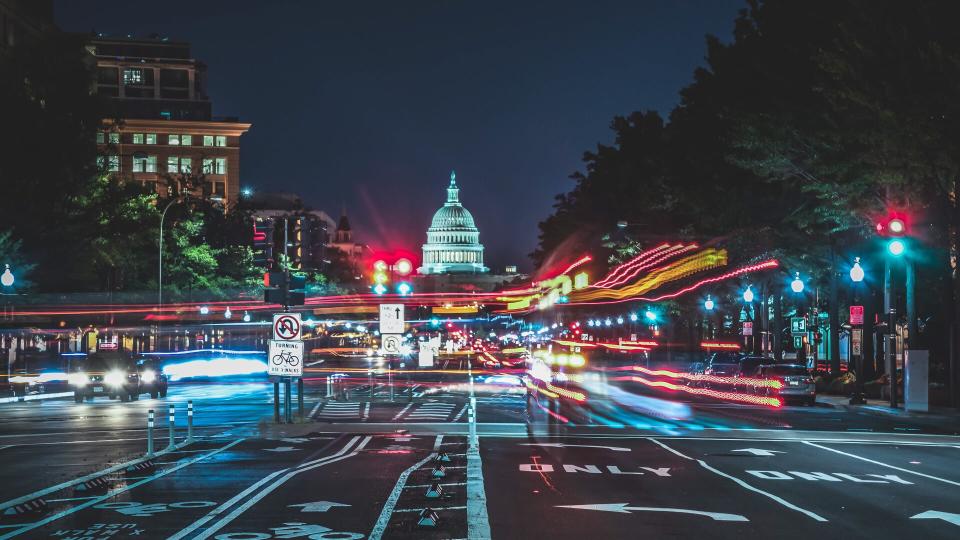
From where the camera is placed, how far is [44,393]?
48000mm

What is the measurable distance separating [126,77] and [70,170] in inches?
4176


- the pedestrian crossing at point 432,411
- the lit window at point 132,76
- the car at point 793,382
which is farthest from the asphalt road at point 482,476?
the lit window at point 132,76

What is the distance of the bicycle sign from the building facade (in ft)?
411

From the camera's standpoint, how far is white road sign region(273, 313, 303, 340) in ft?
93.2

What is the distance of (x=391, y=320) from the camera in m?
39.2

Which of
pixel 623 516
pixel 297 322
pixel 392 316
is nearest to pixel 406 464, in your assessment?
pixel 623 516

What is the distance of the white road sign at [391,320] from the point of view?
38.8 m

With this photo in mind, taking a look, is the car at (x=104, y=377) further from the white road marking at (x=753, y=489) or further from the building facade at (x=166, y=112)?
the building facade at (x=166, y=112)

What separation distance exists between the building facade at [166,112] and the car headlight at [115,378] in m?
110

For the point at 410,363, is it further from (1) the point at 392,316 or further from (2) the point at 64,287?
(1) the point at 392,316

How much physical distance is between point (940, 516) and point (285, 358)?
55.1 ft

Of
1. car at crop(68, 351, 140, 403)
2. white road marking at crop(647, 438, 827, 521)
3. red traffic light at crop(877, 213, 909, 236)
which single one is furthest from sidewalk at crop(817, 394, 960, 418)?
car at crop(68, 351, 140, 403)

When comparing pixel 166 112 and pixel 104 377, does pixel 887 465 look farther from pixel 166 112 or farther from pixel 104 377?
pixel 166 112

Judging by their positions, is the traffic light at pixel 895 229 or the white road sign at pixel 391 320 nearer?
the traffic light at pixel 895 229
